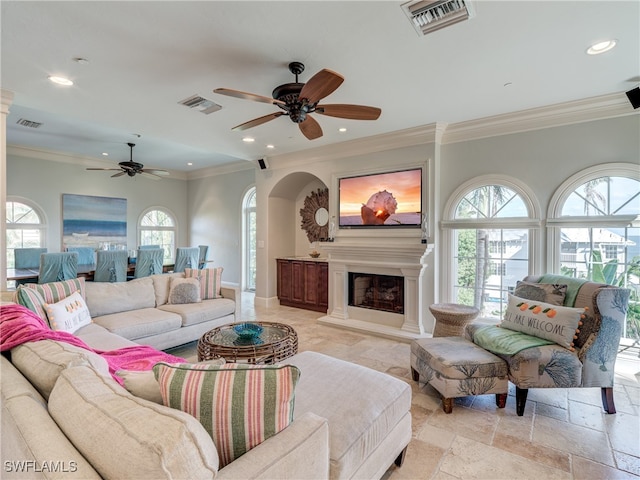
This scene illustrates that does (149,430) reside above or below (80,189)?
below

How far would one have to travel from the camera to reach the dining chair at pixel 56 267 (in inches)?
174

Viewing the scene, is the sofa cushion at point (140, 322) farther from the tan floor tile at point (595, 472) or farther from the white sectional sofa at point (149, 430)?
the tan floor tile at point (595, 472)

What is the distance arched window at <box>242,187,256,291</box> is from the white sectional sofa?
19.8 ft

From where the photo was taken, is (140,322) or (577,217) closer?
(140,322)

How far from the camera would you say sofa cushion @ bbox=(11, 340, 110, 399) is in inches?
49.9

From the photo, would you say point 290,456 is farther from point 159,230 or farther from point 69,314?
point 159,230

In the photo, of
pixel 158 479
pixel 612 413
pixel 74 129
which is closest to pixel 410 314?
pixel 612 413

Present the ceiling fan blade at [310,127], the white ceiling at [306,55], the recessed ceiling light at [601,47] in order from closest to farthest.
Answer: the white ceiling at [306,55] → the recessed ceiling light at [601,47] → the ceiling fan blade at [310,127]

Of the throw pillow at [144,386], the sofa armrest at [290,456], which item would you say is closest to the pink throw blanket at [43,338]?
the throw pillow at [144,386]

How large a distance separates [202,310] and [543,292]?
11.5 ft

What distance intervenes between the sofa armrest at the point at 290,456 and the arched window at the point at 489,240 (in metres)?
3.61

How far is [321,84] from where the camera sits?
2227 millimetres

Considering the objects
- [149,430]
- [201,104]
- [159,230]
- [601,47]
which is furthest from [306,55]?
[159,230]

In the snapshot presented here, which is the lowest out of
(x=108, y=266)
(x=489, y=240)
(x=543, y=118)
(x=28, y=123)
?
(x=108, y=266)
